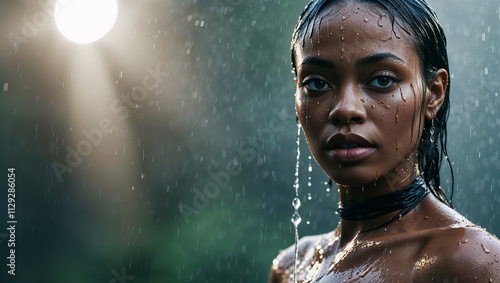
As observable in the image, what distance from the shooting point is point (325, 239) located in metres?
2.66

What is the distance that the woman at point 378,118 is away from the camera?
78.4 inches

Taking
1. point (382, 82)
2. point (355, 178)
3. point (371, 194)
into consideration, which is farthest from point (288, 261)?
point (382, 82)

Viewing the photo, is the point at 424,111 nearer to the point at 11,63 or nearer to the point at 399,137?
the point at 399,137

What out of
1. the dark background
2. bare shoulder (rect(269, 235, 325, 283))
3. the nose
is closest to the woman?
the nose

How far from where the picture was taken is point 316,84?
7.00 feet

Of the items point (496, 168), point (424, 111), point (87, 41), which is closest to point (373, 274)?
point (424, 111)

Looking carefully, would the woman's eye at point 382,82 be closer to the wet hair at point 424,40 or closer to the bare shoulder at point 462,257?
the wet hair at point 424,40

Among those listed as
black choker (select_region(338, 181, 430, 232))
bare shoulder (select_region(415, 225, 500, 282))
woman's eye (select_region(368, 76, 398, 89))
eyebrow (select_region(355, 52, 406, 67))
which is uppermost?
eyebrow (select_region(355, 52, 406, 67))

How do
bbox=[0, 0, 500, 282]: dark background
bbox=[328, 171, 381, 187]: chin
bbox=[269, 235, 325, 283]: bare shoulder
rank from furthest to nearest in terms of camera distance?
bbox=[0, 0, 500, 282]: dark background → bbox=[269, 235, 325, 283]: bare shoulder → bbox=[328, 171, 381, 187]: chin

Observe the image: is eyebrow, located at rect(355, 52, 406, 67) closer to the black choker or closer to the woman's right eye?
the woman's right eye

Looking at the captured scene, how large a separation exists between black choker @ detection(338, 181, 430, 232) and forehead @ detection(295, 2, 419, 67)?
0.47 m

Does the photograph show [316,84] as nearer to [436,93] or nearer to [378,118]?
[378,118]

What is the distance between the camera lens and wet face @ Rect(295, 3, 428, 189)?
2.01 metres

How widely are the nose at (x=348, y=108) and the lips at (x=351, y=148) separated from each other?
0.05 metres
